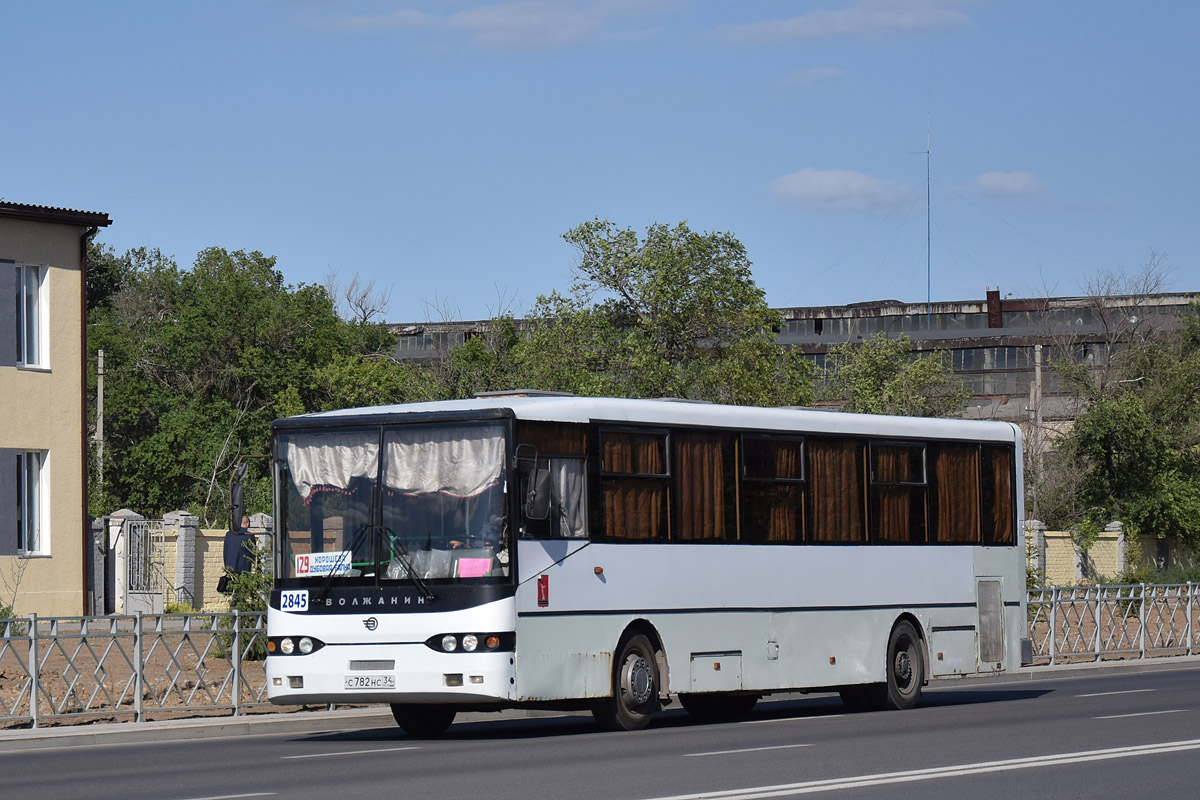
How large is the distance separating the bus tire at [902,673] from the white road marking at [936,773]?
5823 mm

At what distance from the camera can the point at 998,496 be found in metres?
21.9

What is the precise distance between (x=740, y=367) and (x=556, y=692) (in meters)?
23.2

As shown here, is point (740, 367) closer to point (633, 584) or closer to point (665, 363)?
point (665, 363)

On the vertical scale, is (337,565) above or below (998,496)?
below

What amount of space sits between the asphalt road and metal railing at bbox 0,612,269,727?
4.28 ft

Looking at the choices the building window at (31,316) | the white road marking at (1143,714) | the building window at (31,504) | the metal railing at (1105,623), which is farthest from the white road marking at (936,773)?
the building window at (31,316)

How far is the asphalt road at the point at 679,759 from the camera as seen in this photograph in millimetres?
11570

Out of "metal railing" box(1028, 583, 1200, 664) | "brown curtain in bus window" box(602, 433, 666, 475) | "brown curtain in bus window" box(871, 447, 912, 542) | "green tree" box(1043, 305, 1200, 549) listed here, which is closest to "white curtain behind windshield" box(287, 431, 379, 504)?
"brown curtain in bus window" box(602, 433, 666, 475)

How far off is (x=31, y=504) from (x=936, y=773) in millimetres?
24178

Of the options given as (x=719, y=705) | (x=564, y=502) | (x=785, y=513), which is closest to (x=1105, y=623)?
(x=719, y=705)

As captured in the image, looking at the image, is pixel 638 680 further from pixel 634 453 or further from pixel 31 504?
pixel 31 504

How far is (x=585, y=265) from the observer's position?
40.3 meters

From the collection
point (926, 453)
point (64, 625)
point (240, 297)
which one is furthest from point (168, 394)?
point (926, 453)

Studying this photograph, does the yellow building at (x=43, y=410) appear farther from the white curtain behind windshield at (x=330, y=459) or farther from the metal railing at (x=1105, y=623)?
the metal railing at (x=1105, y=623)
